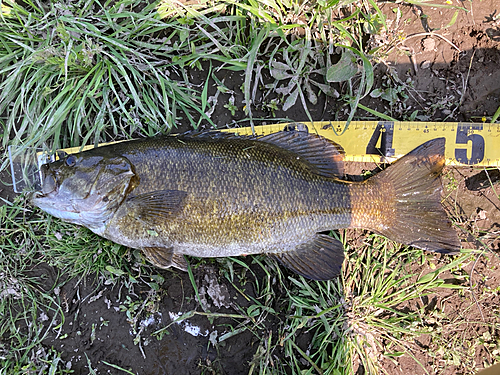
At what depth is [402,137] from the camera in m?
2.84

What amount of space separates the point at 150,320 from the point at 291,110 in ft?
8.06

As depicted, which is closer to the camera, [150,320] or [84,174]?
[84,174]

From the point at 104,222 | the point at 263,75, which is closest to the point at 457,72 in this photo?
the point at 263,75

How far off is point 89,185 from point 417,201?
2.78m

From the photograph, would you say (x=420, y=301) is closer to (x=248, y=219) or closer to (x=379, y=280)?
(x=379, y=280)

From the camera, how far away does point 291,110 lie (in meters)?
3.02

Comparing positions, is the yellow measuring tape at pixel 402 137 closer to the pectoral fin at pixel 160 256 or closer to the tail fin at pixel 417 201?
the tail fin at pixel 417 201

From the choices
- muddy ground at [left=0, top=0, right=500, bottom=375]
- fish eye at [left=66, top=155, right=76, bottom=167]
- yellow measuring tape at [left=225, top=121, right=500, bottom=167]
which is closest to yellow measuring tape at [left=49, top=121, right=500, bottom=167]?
yellow measuring tape at [left=225, top=121, right=500, bottom=167]

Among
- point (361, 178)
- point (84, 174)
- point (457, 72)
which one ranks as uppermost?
point (457, 72)

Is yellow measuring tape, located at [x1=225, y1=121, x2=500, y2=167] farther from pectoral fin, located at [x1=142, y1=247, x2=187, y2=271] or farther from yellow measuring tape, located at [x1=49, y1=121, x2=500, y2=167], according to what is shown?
pectoral fin, located at [x1=142, y1=247, x2=187, y2=271]

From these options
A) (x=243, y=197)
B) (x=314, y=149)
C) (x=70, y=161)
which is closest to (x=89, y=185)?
(x=70, y=161)

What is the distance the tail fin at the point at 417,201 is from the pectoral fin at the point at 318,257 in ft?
1.32

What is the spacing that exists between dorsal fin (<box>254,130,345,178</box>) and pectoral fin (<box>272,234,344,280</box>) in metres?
0.60

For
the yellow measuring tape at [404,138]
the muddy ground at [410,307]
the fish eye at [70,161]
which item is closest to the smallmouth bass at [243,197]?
the fish eye at [70,161]
